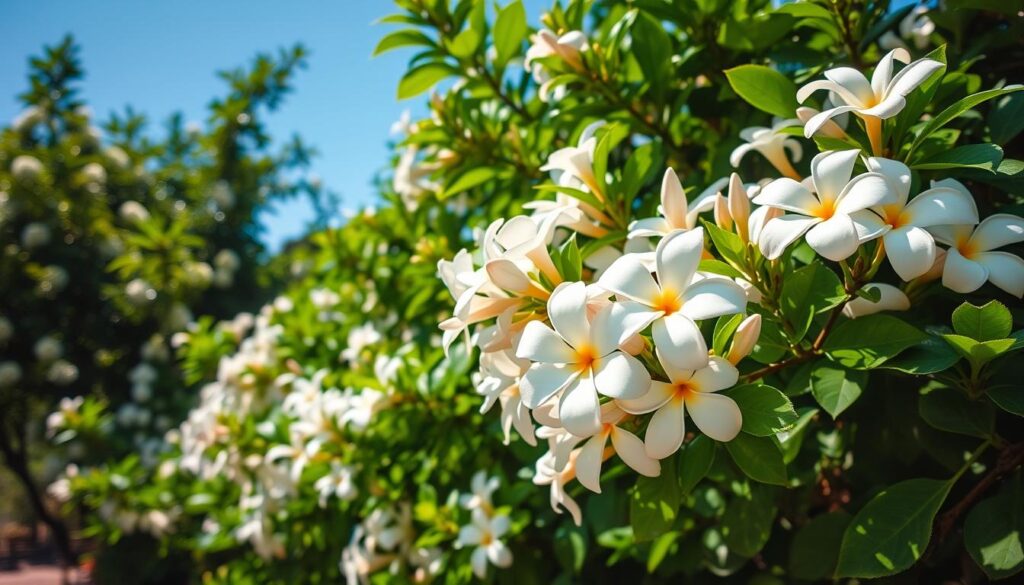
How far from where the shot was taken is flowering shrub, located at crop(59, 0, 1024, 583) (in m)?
0.65

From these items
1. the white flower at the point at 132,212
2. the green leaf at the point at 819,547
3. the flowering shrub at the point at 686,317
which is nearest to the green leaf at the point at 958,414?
the flowering shrub at the point at 686,317

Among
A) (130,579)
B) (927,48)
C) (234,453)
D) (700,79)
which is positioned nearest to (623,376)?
(700,79)

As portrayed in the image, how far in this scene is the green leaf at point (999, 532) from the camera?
767 mm

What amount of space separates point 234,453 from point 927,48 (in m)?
2.20

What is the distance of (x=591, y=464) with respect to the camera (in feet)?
2.26

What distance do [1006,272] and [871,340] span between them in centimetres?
15

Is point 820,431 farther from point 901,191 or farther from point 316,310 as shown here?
point 316,310

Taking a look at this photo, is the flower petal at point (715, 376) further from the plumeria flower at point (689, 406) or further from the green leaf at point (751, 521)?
the green leaf at point (751, 521)

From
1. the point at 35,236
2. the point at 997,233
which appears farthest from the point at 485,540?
the point at 35,236

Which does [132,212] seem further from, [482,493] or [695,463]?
[695,463]

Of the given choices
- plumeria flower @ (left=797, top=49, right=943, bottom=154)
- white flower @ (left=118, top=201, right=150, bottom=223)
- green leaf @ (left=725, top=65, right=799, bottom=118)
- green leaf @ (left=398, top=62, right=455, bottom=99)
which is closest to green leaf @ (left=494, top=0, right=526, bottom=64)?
green leaf @ (left=398, top=62, right=455, bottom=99)

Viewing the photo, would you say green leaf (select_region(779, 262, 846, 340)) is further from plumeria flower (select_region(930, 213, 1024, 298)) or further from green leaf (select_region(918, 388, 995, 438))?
green leaf (select_region(918, 388, 995, 438))

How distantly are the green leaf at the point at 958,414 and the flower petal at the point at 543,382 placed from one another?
0.53 metres

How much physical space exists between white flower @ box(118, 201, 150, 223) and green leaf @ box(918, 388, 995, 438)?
5059 millimetres
